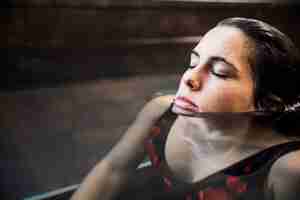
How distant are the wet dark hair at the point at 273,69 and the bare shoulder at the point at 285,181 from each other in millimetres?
97

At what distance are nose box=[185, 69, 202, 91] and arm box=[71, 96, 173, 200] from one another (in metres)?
0.05

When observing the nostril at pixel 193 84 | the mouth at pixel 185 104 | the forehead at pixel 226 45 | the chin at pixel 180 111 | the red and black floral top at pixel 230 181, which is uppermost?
the forehead at pixel 226 45

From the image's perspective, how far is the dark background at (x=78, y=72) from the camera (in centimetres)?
77

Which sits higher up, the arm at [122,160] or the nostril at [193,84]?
the nostril at [193,84]

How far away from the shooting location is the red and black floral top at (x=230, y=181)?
809 mm

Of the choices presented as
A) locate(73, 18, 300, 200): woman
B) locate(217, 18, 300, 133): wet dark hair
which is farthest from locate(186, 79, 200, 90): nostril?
locate(217, 18, 300, 133): wet dark hair

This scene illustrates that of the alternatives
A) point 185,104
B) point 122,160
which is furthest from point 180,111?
point 122,160

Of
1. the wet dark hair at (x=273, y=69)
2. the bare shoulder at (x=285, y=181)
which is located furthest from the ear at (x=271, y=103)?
the bare shoulder at (x=285, y=181)

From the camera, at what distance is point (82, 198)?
0.84 m

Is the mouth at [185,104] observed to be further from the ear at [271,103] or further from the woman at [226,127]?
the ear at [271,103]

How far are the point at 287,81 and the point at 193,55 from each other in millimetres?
177

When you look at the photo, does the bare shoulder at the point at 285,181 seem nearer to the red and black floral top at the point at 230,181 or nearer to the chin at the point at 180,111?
the red and black floral top at the point at 230,181

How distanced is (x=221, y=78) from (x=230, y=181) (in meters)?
0.18

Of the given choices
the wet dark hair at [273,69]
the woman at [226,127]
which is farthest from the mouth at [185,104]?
the wet dark hair at [273,69]
